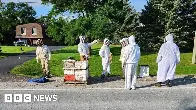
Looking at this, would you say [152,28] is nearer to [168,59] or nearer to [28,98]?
[168,59]

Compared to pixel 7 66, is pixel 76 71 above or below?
above

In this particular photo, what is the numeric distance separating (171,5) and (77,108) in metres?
29.9

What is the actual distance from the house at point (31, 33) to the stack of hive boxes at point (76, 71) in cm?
8803

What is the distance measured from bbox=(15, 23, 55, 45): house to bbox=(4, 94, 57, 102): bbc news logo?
90344 millimetres

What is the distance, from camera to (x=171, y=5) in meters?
39.2

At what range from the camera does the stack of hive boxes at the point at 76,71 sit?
15.3 metres

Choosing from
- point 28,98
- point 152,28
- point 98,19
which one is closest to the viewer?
point 28,98

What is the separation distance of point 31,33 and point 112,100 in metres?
96.8

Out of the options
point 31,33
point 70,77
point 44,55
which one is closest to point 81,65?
point 70,77

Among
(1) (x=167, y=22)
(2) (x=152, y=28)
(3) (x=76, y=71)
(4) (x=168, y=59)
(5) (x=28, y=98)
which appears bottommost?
(5) (x=28, y=98)

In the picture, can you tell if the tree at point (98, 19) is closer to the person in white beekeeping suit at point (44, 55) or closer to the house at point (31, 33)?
the person in white beekeeping suit at point (44, 55)

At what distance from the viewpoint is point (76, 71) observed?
15359 millimetres

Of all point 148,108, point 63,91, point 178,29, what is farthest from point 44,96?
point 178,29

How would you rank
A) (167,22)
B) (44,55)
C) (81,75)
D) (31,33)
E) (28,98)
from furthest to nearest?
(31,33) < (167,22) < (44,55) < (81,75) < (28,98)
